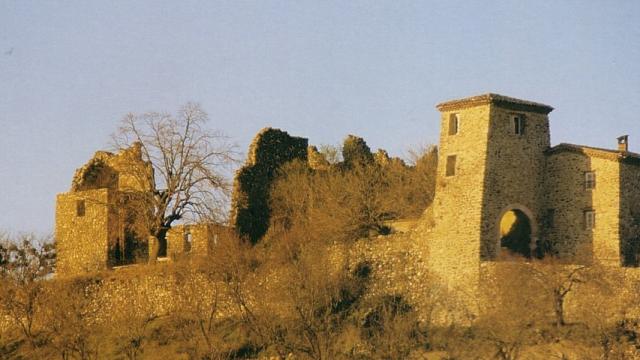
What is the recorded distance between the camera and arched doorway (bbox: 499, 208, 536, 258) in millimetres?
54406

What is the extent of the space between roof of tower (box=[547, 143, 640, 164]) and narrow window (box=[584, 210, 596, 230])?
7.44 feet

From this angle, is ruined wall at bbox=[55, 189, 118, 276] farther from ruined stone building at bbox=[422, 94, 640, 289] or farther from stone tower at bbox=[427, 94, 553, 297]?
stone tower at bbox=[427, 94, 553, 297]

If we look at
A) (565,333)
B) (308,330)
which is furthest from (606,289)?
(308,330)

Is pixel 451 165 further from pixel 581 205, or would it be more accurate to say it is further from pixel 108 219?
pixel 108 219

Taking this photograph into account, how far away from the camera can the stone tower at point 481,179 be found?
52406 millimetres

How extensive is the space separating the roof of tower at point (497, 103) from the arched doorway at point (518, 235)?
4.17 metres

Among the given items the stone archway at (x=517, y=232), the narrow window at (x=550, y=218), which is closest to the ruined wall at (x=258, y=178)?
the stone archway at (x=517, y=232)

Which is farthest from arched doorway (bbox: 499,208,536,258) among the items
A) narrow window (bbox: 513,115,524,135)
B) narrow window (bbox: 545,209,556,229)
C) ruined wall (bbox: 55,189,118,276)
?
ruined wall (bbox: 55,189,118,276)

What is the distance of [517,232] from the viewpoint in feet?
182

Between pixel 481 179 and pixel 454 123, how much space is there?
2923 mm

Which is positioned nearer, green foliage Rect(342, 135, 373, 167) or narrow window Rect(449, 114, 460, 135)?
narrow window Rect(449, 114, 460, 135)

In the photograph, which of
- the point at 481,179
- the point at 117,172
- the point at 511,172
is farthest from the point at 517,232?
the point at 117,172

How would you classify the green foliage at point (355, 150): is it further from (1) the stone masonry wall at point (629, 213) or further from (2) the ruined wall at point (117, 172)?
(1) the stone masonry wall at point (629, 213)

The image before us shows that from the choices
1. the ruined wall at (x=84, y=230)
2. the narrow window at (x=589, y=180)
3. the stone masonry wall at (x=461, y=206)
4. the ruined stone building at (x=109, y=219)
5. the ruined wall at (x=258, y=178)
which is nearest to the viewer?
the stone masonry wall at (x=461, y=206)
